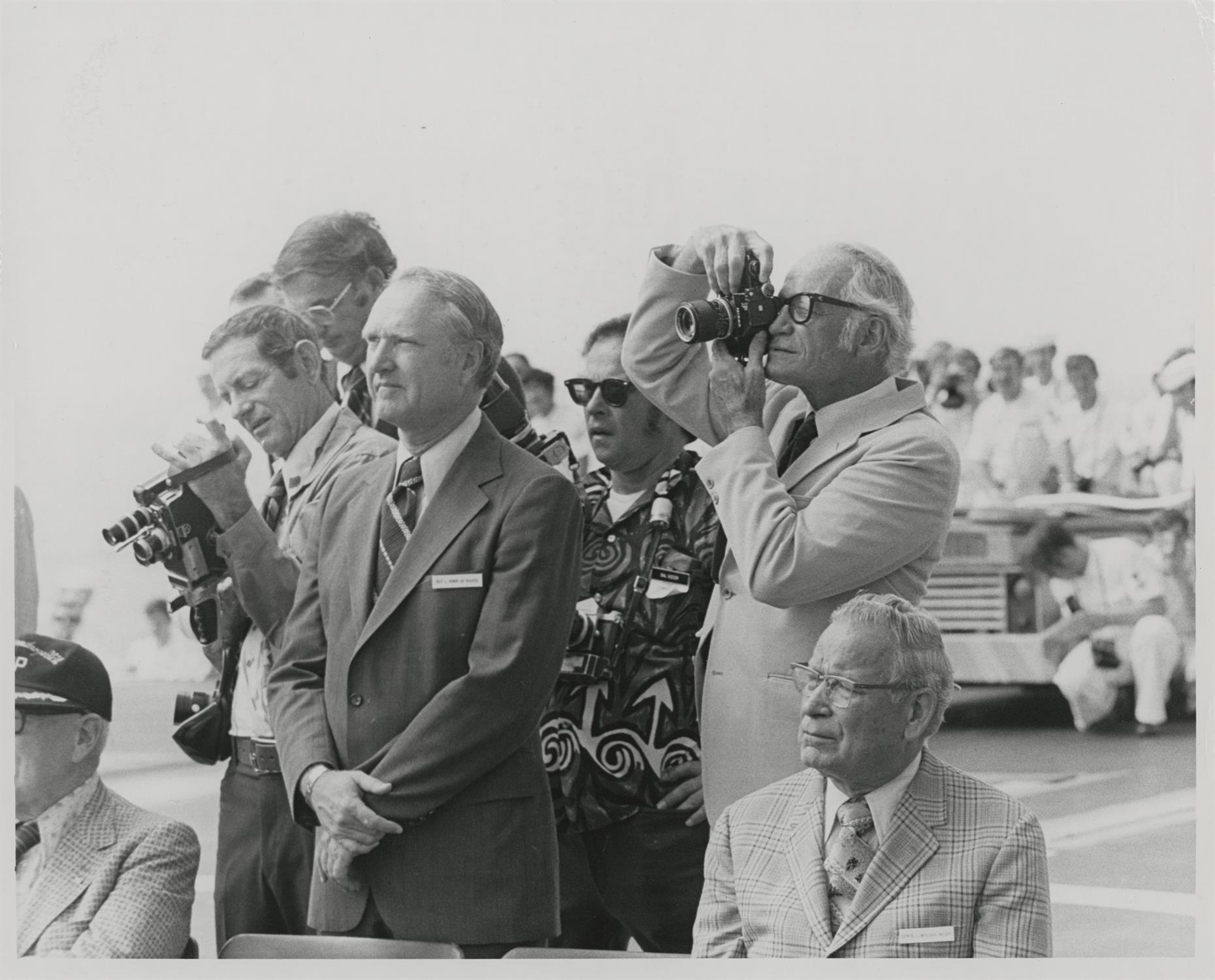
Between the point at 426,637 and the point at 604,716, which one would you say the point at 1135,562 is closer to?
the point at 604,716

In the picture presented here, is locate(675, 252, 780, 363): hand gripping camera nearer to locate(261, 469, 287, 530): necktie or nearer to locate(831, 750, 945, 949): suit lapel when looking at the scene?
locate(831, 750, 945, 949): suit lapel

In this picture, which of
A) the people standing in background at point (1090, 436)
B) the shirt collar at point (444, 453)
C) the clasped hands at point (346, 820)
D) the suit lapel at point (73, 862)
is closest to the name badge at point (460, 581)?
the shirt collar at point (444, 453)

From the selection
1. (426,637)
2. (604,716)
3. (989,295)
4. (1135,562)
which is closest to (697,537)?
(604,716)

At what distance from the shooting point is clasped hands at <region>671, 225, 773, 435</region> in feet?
9.30

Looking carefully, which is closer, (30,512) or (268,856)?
(268,856)

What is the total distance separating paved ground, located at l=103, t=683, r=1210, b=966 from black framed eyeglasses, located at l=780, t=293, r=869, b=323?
1.37 m

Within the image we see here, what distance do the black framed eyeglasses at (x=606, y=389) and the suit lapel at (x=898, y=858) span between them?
1.24 meters

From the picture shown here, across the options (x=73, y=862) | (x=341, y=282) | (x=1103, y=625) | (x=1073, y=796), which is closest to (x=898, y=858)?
(x=73, y=862)

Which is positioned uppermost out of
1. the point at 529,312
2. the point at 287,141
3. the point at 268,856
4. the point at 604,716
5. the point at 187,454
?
the point at 287,141

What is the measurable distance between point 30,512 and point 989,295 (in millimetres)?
2324

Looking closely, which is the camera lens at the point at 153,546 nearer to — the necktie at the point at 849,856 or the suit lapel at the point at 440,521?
the suit lapel at the point at 440,521

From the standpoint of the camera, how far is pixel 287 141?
3680 mm

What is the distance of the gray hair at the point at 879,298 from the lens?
9.32ft

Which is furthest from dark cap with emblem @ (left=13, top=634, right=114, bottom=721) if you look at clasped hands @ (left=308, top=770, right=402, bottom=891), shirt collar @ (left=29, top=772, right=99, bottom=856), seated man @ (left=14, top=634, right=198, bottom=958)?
clasped hands @ (left=308, top=770, right=402, bottom=891)
